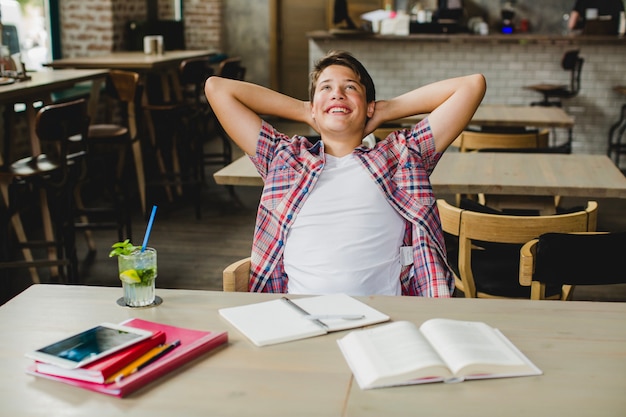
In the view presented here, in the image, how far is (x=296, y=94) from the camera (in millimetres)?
10328

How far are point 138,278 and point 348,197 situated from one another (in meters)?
0.66

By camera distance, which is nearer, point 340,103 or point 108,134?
point 340,103

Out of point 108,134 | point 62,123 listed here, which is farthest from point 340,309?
point 108,134

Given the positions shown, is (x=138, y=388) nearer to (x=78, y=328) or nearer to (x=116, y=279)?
(x=78, y=328)

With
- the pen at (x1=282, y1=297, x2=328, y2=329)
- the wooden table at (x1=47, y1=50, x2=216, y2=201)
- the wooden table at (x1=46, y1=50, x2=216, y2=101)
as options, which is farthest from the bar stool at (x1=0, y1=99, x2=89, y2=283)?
the pen at (x1=282, y1=297, x2=328, y2=329)

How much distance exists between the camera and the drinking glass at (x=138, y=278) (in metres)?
1.55

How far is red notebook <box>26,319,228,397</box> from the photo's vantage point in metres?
1.19

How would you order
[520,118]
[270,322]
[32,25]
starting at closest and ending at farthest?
[270,322] < [520,118] < [32,25]

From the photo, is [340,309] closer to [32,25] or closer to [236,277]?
[236,277]

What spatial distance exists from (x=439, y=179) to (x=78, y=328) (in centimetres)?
185

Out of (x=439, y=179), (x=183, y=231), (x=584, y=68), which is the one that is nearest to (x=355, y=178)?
(x=439, y=179)

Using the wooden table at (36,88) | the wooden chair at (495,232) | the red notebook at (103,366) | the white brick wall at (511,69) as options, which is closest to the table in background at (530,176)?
the wooden chair at (495,232)

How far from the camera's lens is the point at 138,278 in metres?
1.55

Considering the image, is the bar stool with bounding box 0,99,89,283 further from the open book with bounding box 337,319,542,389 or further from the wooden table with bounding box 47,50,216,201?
the open book with bounding box 337,319,542,389
